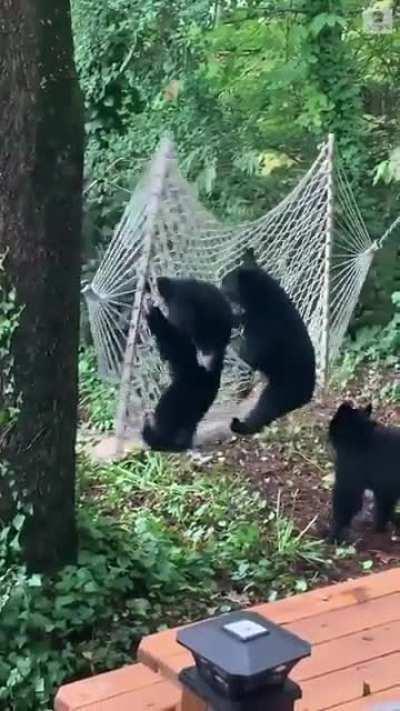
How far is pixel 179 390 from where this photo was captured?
3.32 meters

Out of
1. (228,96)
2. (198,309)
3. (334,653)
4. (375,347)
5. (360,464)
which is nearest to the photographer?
(334,653)

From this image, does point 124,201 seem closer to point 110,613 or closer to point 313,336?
point 313,336

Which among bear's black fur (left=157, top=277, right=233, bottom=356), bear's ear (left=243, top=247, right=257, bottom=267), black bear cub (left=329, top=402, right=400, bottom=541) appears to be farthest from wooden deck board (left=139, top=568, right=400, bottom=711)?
bear's ear (left=243, top=247, right=257, bottom=267)

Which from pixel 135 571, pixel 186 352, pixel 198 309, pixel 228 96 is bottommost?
pixel 135 571

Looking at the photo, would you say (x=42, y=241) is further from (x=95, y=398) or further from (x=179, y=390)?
(x=95, y=398)

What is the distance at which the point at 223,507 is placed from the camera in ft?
11.2

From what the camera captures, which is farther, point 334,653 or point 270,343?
point 270,343

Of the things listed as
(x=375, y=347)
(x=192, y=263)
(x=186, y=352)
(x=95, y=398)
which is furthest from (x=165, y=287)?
(x=375, y=347)

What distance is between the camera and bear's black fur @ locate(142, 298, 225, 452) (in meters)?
3.10

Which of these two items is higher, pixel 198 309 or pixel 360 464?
pixel 198 309

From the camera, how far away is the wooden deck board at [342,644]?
1772 mm

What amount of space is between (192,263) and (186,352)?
323mm

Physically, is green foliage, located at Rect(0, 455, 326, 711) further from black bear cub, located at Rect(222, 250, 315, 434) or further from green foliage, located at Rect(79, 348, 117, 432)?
green foliage, located at Rect(79, 348, 117, 432)

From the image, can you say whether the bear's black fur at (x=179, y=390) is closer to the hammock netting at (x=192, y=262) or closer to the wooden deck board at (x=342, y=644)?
the hammock netting at (x=192, y=262)
